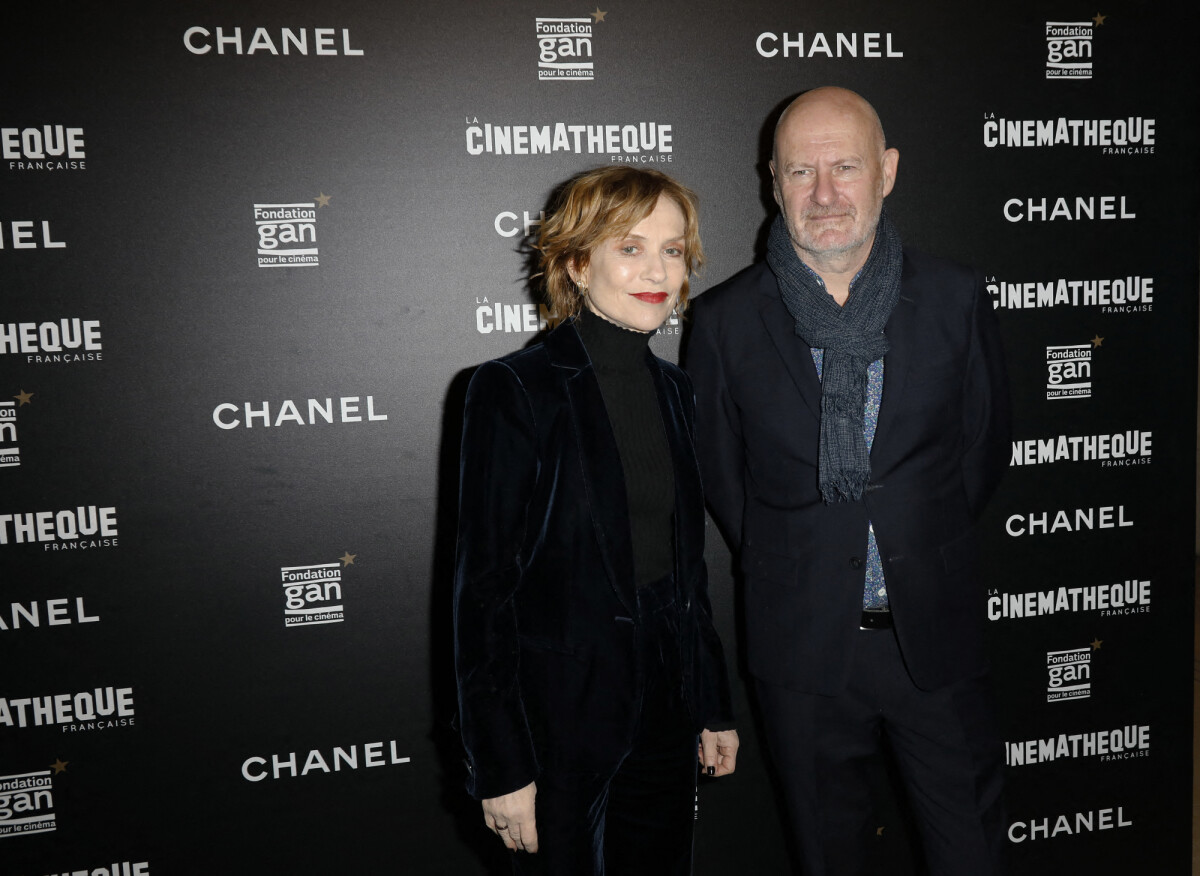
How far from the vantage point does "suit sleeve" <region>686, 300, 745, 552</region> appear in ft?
7.24

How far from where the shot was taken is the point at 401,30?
2383 mm

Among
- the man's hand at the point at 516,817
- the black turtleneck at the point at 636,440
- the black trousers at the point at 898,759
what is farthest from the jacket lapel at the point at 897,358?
the man's hand at the point at 516,817

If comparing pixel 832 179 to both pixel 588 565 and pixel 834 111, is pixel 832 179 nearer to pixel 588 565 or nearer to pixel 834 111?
pixel 834 111

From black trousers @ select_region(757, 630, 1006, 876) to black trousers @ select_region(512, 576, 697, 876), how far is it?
41 centimetres

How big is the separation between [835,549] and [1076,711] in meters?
1.50

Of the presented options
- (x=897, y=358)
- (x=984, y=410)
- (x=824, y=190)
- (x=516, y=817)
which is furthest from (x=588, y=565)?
(x=984, y=410)

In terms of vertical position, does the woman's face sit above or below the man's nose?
below

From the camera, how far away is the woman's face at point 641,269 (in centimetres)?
163

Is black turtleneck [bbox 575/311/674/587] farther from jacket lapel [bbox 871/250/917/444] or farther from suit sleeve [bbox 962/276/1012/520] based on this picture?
suit sleeve [bbox 962/276/1012/520]

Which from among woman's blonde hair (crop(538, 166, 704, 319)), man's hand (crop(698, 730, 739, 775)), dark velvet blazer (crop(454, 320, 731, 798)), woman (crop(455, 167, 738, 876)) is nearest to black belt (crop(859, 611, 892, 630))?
man's hand (crop(698, 730, 739, 775))

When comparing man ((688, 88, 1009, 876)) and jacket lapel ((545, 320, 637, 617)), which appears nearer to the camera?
jacket lapel ((545, 320, 637, 617))

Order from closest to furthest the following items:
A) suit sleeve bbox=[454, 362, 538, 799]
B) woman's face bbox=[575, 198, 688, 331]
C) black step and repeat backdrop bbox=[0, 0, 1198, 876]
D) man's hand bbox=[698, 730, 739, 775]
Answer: suit sleeve bbox=[454, 362, 538, 799]
woman's face bbox=[575, 198, 688, 331]
man's hand bbox=[698, 730, 739, 775]
black step and repeat backdrop bbox=[0, 0, 1198, 876]

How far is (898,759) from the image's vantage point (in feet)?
7.02

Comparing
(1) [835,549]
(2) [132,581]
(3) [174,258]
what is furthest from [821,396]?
(2) [132,581]
